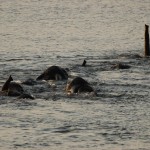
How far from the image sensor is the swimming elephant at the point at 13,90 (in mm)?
51669

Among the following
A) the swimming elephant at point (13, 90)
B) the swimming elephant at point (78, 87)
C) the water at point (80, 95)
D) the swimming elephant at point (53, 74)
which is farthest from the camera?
the swimming elephant at point (53, 74)

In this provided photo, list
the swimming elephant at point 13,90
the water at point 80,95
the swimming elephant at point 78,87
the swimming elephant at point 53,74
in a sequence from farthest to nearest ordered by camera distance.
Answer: the swimming elephant at point 53,74
the swimming elephant at point 78,87
the swimming elephant at point 13,90
the water at point 80,95

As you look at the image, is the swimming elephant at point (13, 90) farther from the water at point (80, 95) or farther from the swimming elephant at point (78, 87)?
the swimming elephant at point (78, 87)

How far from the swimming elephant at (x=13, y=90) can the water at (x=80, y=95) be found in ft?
2.04

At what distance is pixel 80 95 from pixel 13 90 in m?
3.80

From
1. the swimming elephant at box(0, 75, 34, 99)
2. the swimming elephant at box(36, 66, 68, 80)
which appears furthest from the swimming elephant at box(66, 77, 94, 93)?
the swimming elephant at box(36, 66, 68, 80)

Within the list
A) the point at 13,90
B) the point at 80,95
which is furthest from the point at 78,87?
the point at 13,90

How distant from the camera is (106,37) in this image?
9044 cm

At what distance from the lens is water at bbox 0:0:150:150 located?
4225 centimetres

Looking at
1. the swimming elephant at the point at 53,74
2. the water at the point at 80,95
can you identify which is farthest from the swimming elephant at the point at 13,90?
the swimming elephant at the point at 53,74

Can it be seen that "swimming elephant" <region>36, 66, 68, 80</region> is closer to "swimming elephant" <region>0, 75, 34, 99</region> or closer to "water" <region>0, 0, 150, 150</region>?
"water" <region>0, 0, 150, 150</region>

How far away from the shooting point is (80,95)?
5269 centimetres

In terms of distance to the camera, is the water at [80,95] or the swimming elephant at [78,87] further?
the swimming elephant at [78,87]

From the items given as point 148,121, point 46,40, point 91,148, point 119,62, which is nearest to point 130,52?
point 119,62
